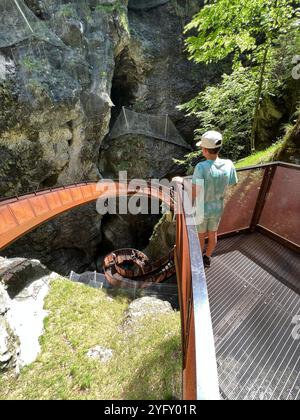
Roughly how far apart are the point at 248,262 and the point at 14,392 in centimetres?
478

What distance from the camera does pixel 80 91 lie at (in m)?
13.3

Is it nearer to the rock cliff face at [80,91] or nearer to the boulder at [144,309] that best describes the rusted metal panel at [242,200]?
the boulder at [144,309]

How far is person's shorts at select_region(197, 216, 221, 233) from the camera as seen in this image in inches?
112

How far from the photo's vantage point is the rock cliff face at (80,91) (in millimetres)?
11469

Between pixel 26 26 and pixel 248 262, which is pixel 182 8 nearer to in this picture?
pixel 26 26

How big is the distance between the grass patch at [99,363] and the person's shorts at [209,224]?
2.66m

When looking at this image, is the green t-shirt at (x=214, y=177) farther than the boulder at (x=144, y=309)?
No

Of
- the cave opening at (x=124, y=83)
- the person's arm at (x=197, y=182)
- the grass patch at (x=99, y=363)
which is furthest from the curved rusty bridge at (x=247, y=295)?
the cave opening at (x=124, y=83)

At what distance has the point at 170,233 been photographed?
9.67m

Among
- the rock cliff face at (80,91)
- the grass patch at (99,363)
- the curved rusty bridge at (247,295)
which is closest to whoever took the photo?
the curved rusty bridge at (247,295)

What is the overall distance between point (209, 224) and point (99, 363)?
3986 millimetres

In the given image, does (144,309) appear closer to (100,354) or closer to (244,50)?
(100,354)

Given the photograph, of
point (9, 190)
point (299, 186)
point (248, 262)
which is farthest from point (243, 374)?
point (9, 190)

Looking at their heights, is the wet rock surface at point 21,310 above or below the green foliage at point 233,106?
below
